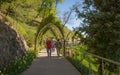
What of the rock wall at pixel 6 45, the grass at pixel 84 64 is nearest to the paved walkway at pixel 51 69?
the grass at pixel 84 64

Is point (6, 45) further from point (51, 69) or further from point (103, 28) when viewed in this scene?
point (103, 28)

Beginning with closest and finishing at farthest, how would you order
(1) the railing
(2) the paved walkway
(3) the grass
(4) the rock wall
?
1. (1) the railing
2. (3) the grass
3. (2) the paved walkway
4. (4) the rock wall

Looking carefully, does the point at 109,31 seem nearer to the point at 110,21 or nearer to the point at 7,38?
the point at 110,21

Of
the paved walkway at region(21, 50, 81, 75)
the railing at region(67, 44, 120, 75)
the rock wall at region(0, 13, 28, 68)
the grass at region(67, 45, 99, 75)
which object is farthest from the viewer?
the rock wall at region(0, 13, 28, 68)

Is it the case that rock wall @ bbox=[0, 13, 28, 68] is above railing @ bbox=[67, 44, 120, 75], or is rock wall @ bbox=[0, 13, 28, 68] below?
above

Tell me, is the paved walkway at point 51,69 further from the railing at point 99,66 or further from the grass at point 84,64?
the railing at point 99,66

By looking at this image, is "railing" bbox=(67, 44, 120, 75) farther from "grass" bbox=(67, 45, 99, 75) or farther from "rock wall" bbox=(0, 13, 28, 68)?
"rock wall" bbox=(0, 13, 28, 68)

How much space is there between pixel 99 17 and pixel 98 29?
1.63 ft

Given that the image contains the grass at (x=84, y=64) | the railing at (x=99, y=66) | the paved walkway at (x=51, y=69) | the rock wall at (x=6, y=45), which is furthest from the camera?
the rock wall at (x=6, y=45)

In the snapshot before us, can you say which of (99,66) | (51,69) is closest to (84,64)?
(51,69)

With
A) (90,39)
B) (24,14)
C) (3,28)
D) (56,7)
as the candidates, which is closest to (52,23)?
(24,14)

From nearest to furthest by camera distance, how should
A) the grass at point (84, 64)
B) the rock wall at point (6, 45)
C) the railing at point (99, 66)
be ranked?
the railing at point (99, 66) < the grass at point (84, 64) < the rock wall at point (6, 45)

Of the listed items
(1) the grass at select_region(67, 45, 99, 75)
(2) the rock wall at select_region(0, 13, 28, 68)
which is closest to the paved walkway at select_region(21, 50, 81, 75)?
(1) the grass at select_region(67, 45, 99, 75)

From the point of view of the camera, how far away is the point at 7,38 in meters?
19.2
